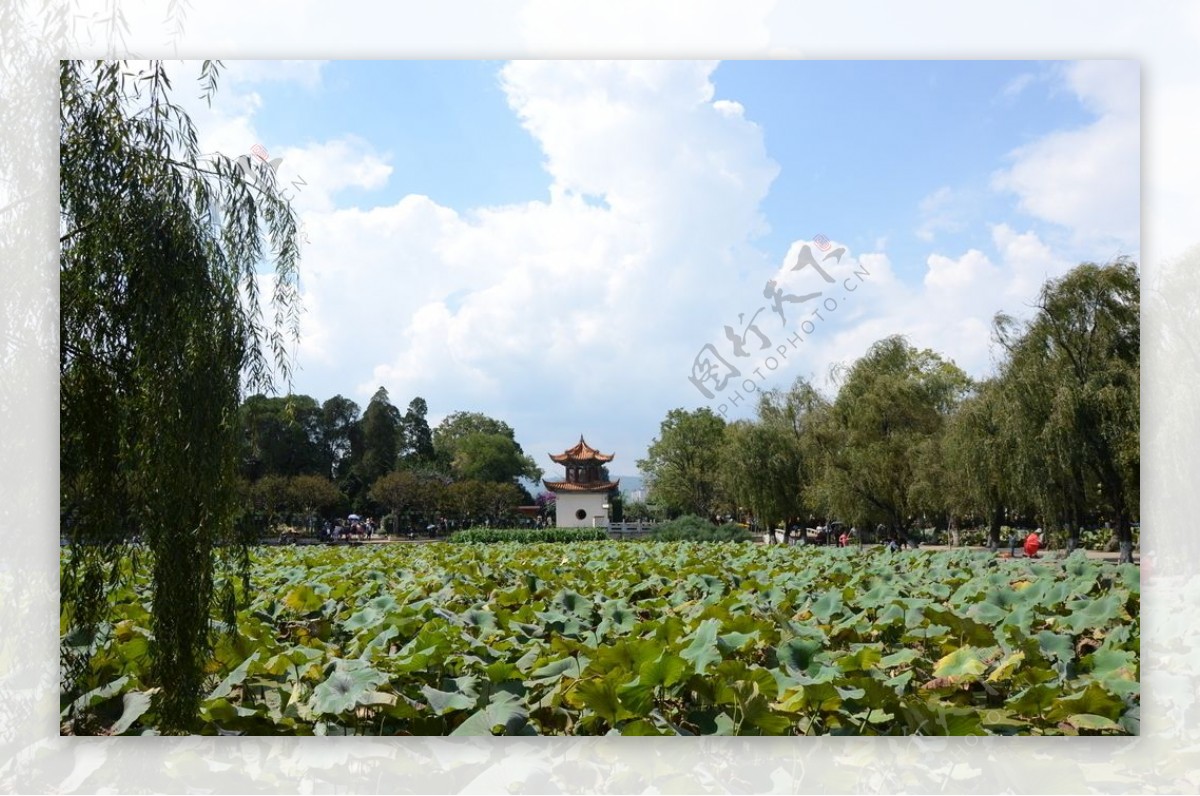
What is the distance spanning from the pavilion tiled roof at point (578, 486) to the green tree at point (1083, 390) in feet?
49.3

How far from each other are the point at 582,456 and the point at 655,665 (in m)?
20.3

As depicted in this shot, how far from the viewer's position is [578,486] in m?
23.0

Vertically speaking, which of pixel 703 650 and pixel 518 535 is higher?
pixel 703 650

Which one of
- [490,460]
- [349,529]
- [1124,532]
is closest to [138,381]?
[1124,532]

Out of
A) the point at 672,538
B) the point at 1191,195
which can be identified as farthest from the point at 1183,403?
the point at 672,538

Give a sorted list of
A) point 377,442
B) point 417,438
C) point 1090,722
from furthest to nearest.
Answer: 1. point 377,442
2. point 417,438
3. point 1090,722

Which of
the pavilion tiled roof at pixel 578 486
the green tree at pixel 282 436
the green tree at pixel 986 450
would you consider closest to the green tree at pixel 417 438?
the green tree at pixel 282 436

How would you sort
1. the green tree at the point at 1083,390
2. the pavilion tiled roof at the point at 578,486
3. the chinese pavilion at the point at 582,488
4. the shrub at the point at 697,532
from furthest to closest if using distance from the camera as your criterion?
the pavilion tiled roof at the point at 578,486, the chinese pavilion at the point at 582,488, the shrub at the point at 697,532, the green tree at the point at 1083,390

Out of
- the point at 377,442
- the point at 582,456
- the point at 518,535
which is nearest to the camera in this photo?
the point at 377,442

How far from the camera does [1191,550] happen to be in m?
4.41

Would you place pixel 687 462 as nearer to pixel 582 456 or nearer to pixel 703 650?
pixel 582 456

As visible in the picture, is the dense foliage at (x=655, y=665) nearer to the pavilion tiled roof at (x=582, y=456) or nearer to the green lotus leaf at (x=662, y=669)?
the green lotus leaf at (x=662, y=669)

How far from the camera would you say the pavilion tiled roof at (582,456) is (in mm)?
23203

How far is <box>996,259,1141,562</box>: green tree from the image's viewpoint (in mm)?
7297
